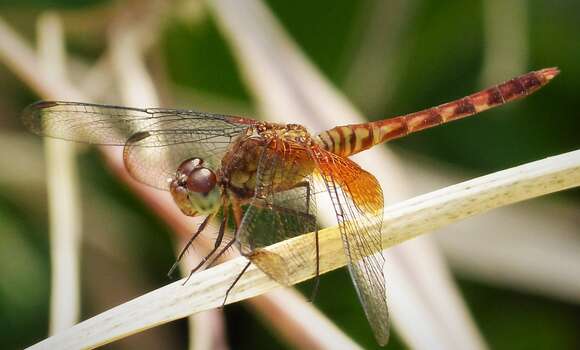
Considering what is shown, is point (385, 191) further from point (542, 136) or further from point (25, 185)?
point (25, 185)

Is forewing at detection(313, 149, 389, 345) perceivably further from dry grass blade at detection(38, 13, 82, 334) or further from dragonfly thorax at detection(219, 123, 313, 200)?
dry grass blade at detection(38, 13, 82, 334)

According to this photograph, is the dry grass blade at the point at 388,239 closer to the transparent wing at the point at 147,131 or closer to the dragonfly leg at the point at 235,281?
the dragonfly leg at the point at 235,281

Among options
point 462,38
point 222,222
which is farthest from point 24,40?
point 462,38

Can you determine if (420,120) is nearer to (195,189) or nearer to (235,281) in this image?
(195,189)

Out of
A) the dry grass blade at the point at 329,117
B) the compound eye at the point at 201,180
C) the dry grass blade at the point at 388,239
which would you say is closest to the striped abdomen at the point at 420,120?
the dry grass blade at the point at 329,117

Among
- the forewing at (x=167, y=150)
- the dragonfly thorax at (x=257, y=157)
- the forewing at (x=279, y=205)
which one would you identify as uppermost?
the forewing at (x=167, y=150)

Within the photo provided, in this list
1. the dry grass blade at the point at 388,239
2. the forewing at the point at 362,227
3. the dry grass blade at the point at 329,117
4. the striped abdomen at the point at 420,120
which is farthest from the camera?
the striped abdomen at the point at 420,120

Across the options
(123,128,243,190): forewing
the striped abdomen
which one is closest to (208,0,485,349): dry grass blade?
the striped abdomen
